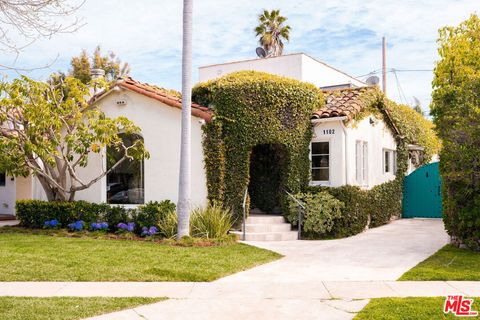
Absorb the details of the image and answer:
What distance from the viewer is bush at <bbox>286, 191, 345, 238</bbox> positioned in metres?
14.3

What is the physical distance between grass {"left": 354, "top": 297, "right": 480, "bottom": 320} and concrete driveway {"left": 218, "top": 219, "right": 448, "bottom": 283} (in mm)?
1806

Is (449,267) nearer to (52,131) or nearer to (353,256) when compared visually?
(353,256)

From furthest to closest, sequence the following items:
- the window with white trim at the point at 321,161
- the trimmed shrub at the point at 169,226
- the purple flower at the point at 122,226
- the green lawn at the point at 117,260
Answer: the window with white trim at the point at 321,161 < the purple flower at the point at 122,226 < the trimmed shrub at the point at 169,226 < the green lawn at the point at 117,260

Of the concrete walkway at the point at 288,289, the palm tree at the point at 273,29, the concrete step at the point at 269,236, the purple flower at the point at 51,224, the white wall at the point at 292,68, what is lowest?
the concrete walkway at the point at 288,289

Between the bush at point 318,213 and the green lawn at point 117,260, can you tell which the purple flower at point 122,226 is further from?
the bush at point 318,213

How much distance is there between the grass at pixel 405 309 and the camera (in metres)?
6.45

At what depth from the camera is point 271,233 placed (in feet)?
46.9

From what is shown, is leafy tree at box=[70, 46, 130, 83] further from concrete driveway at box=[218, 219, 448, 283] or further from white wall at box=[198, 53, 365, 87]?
concrete driveway at box=[218, 219, 448, 283]

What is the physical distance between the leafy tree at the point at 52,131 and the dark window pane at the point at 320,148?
200 inches

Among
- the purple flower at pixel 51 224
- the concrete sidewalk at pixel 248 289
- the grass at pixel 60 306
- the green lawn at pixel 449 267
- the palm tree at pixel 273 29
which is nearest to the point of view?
the grass at pixel 60 306

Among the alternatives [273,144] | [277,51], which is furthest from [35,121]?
[277,51]

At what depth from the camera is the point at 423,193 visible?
20297mm

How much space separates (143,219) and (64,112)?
12.4 feet

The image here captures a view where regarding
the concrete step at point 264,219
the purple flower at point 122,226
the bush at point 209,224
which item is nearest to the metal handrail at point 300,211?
the concrete step at point 264,219
